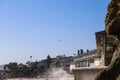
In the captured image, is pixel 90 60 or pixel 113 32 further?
pixel 90 60

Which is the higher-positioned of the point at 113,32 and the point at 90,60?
the point at 90,60

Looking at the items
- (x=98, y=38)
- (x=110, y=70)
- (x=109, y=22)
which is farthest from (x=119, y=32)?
(x=98, y=38)

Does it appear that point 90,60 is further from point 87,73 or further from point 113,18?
point 113,18

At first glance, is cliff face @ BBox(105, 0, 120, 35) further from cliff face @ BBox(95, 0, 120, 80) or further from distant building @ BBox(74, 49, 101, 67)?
distant building @ BBox(74, 49, 101, 67)

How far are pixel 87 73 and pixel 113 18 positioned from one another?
3224 millimetres

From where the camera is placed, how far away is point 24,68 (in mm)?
103000

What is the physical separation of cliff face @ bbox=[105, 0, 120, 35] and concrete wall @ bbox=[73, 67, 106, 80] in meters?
1.73

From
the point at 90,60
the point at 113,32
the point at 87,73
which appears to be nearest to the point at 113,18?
the point at 113,32

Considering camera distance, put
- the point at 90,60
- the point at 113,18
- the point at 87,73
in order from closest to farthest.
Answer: the point at 113,18 → the point at 87,73 → the point at 90,60

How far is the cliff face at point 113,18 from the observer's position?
37.4 feet

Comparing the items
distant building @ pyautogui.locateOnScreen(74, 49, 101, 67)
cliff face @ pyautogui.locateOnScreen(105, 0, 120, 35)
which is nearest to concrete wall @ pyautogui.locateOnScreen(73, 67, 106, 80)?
cliff face @ pyautogui.locateOnScreen(105, 0, 120, 35)

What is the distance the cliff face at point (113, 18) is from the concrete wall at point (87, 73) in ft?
5.68

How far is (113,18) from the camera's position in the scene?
11.8 m

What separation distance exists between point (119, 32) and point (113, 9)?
2.93 feet
